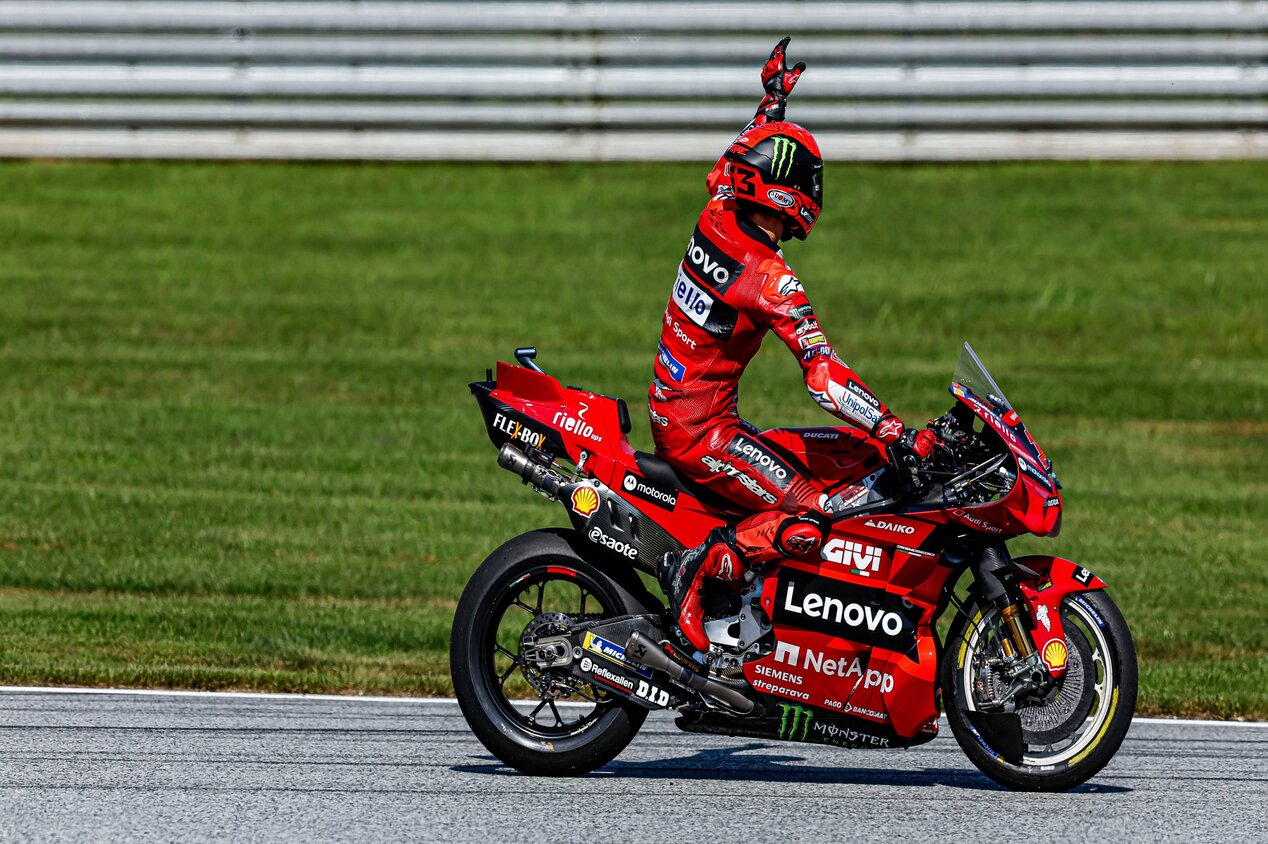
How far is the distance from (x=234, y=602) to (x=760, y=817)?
15.1 ft

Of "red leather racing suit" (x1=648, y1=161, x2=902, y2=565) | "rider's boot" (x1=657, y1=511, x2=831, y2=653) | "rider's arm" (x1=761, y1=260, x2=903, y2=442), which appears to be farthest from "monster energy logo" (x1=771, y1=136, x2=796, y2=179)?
"rider's boot" (x1=657, y1=511, x2=831, y2=653)

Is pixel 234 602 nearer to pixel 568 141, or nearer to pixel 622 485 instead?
pixel 622 485

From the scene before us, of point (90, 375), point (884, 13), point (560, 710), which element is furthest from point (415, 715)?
point (884, 13)

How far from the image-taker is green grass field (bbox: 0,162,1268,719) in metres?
10.0

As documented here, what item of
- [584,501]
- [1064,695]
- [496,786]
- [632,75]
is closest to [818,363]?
[584,501]

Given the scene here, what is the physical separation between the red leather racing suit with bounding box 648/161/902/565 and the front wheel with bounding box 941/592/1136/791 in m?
0.76

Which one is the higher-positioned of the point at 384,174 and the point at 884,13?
the point at 884,13

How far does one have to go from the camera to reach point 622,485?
276 inches

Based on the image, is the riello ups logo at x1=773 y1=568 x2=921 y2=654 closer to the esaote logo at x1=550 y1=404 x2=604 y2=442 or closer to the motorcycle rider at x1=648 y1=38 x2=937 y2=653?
the motorcycle rider at x1=648 y1=38 x2=937 y2=653

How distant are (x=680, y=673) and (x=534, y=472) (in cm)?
91

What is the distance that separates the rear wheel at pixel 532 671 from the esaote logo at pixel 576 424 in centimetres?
39

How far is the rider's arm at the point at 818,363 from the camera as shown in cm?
646

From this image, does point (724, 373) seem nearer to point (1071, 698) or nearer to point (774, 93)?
point (774, 93)

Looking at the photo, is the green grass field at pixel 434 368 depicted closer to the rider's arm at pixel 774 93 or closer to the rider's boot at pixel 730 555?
the rider's boot at pixel 730 555
